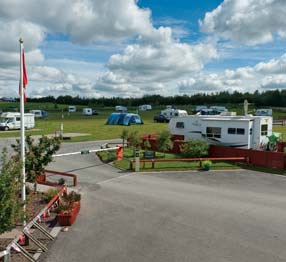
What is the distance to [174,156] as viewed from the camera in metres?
21.6

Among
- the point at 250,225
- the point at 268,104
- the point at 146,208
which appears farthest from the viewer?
the point at 268,104

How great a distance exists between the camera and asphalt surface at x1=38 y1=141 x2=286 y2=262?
7.47m

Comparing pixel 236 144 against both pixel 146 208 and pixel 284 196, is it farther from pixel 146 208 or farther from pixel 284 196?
pixel 146 208

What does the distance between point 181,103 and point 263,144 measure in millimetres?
108589

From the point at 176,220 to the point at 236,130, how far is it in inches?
505

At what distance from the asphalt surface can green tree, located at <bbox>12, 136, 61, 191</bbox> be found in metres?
2.08

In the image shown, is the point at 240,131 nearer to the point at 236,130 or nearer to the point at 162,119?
the point at 236,130

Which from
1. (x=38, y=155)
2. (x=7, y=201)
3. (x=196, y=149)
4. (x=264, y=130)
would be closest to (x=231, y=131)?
(x=264, y=130)

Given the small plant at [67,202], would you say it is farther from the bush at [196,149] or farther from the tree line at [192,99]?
the tree line at [192,99]

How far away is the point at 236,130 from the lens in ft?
68.8

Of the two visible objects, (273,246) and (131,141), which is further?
(131,141)

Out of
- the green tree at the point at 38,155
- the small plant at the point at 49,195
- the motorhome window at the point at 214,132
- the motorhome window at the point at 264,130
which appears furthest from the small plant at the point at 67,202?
the motorhome window at the point at 264,130

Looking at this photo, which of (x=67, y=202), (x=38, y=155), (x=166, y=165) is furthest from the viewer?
(x=166, y=165)

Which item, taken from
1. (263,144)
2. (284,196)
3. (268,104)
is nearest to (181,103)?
(268,104)
